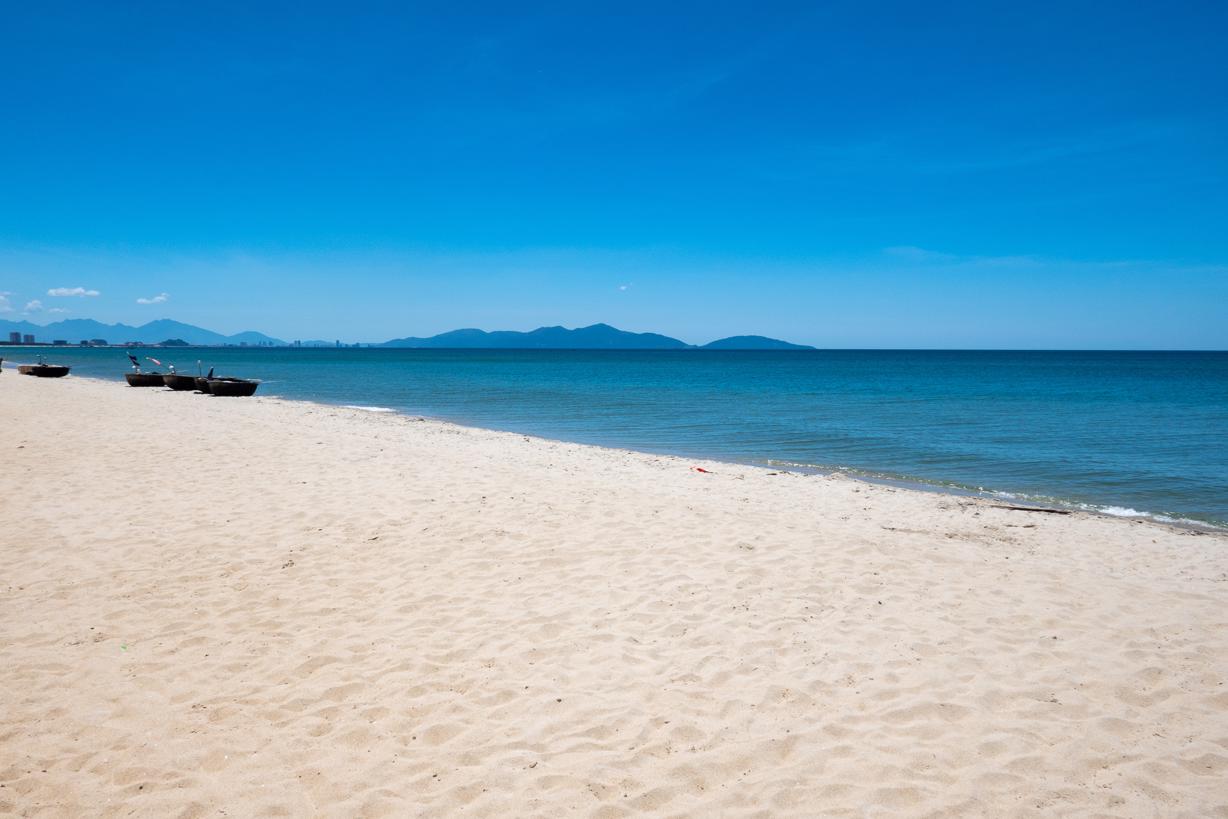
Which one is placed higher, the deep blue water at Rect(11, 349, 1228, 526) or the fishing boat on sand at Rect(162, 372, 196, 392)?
the fishing boat on sand at Rect(162, 372, 196, 392)

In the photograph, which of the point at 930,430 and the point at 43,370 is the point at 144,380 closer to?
the point at 43,370

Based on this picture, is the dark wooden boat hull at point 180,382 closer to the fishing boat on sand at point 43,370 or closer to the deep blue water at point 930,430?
the deep blue water at point 930,430

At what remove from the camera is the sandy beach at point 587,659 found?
385 centimetres

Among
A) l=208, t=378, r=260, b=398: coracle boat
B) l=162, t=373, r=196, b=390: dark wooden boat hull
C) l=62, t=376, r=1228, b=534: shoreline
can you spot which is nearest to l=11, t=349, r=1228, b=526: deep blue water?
l=62, t=376, r=1228, b=534: shoreline

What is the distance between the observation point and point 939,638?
5.74 metres

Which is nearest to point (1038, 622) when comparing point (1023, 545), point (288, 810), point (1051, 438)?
point (1023, 545)

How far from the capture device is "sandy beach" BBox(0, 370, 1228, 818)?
12.6ft

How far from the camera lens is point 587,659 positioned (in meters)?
5.30

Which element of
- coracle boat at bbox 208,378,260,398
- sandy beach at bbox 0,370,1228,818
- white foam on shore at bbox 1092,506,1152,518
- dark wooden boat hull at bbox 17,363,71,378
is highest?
dark wooden boat hull at bbox 17,363,71,378

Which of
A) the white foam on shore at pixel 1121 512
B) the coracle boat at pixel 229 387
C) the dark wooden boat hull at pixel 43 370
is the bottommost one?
the white foam on shore at pixel 1121 512

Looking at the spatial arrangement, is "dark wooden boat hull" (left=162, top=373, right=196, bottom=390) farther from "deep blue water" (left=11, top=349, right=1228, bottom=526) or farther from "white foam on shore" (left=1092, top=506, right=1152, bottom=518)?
"white foam on shore" (left=1092, top=506, right=1152, bottom=518)

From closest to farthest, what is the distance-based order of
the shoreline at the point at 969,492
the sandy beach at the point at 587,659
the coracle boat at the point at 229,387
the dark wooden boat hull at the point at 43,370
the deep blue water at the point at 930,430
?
the sandy beach at the point at 587,659 < the shoreline at the point at 969,492 < the deep blue water at the point at 930,430 < the coracle boat at the point at 229,387 < the dark wooden boat hull at the point at 43,370

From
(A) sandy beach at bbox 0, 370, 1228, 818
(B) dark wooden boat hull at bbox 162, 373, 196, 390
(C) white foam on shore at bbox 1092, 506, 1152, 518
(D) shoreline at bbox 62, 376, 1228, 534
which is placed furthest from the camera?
(B) dark wooden boat hull at bbox 162, 373, 196, 390

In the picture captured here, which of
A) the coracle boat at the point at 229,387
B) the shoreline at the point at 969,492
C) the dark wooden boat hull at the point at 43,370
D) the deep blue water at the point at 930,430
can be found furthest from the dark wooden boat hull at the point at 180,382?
the shoreline at the point at 969,492
